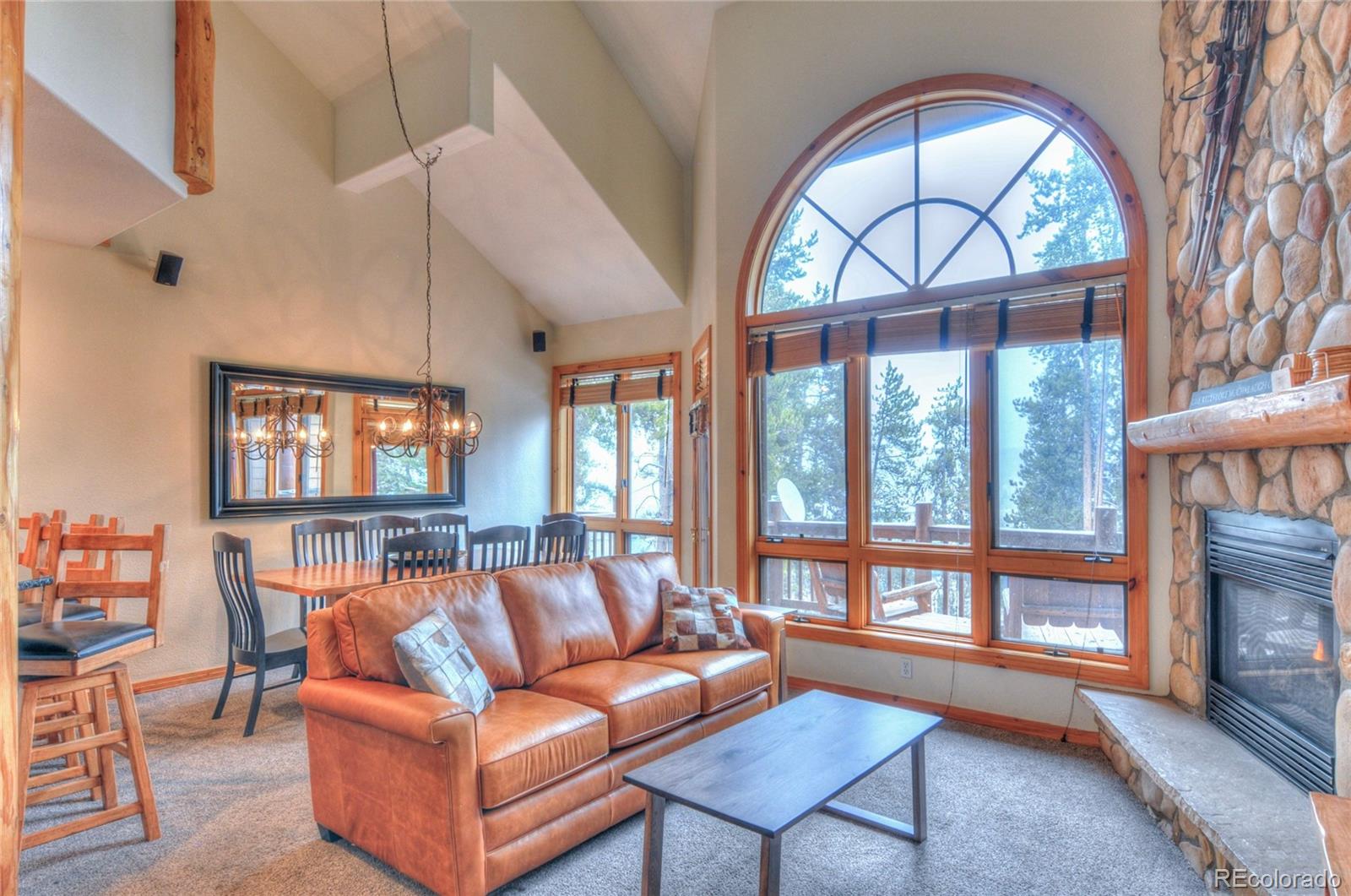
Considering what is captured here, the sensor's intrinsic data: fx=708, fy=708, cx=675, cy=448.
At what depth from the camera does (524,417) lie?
21.5 ft

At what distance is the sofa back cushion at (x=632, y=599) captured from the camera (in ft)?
11.4

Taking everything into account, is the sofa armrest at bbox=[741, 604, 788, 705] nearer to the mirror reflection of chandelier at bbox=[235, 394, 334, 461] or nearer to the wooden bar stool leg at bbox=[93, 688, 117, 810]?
the wooden bar stool leg at bbox=[93, 688, 117, 810]

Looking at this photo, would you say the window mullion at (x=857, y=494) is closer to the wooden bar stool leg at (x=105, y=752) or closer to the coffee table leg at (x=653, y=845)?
the coffee table leg at (x=653, y=845)

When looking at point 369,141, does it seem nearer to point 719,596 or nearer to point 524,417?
point 524,417

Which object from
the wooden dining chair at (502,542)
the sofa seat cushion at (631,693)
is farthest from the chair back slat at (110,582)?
the wooden dining chair at (502,542)

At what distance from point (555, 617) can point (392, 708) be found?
1002mm

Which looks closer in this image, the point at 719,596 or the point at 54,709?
the point at 54,709

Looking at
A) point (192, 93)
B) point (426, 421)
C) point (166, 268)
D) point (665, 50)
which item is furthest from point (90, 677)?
point (665, 50)

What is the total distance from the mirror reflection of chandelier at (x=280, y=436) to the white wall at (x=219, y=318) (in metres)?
0.27

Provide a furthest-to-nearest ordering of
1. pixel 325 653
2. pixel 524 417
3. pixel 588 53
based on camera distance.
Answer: pixel 524 417, pixel 588 53, pixel 325 653

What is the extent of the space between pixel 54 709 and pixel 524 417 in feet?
13.3

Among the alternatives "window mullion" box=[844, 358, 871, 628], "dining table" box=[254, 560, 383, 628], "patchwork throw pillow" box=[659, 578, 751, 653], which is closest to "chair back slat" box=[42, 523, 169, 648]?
"dining table" box=[254, 560, 383, 628]

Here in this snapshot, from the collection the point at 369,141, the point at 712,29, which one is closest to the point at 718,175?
the point at 712,29

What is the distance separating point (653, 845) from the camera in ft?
6.96
